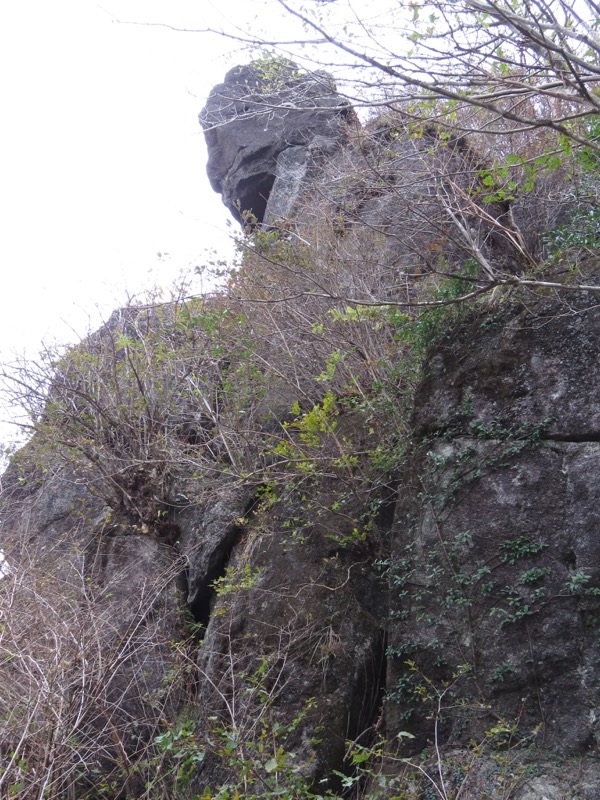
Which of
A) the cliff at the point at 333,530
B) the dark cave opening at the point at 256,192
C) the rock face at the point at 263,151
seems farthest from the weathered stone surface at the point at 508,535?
the dark cave opening at the point at 256,192

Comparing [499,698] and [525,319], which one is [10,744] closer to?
[499,698]

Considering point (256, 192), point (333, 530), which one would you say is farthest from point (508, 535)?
point (256, 192)

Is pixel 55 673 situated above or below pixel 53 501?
below

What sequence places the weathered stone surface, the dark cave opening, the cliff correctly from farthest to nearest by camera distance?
the dark cave opening < the cliff < the weathered stone surface

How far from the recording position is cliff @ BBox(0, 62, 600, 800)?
195 inches

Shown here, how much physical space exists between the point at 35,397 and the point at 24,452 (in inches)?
35.7

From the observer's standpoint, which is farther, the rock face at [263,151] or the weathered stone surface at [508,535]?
the rock face at [263,151]

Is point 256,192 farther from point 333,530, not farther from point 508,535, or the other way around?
point 508,535

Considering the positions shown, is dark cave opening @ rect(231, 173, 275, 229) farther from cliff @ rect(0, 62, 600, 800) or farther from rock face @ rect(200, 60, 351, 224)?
cliff @ rect(0, 62, 600, 800)

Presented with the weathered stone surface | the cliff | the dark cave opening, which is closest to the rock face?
the dark cave opening

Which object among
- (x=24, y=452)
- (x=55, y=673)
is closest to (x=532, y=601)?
(x=55, y=673)

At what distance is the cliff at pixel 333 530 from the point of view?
4941mm

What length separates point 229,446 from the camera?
8.22 metres

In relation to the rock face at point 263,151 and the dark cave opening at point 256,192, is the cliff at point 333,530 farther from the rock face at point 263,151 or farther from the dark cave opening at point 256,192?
the dark cave opening at point 256,192
